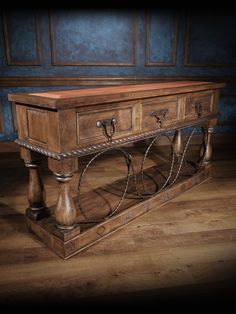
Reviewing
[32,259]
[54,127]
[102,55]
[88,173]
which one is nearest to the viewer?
[54,127]

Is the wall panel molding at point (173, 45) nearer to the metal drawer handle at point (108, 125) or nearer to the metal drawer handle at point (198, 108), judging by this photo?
the metal drawer handle at point (198, 108)

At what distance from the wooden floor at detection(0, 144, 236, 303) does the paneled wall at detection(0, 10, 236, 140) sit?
1.89 metres

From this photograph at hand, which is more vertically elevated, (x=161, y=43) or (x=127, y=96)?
(x=161, y=43)

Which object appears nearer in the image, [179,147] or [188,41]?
[179,147]

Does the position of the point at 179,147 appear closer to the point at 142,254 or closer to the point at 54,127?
the point at 142,254

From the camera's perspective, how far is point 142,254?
1.85 m

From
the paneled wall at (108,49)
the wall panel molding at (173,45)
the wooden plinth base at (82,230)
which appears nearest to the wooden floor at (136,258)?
the wooden plinth base at (82,230)

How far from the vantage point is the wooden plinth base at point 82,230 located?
1.80 meters

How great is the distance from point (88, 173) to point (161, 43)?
6.88 feet

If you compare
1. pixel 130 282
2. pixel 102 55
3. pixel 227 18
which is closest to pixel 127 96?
pixel 130 282

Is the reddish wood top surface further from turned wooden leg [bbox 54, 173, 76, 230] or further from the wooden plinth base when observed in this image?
the wooden plinth base

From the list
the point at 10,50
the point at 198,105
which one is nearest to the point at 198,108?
the point at 198,105

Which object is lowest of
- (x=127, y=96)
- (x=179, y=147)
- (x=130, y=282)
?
(x=130, y=282)

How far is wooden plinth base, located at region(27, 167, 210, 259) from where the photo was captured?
5.92ft
